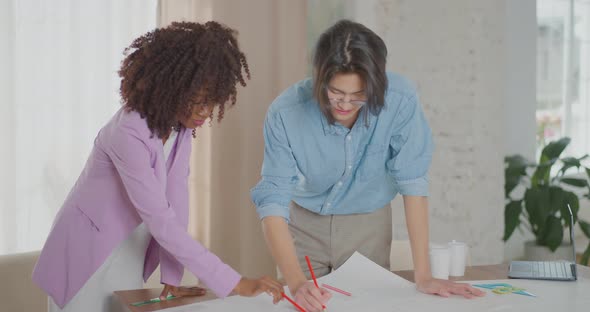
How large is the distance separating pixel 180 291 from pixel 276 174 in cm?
37

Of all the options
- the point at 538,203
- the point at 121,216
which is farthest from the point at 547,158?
the point at 121,216

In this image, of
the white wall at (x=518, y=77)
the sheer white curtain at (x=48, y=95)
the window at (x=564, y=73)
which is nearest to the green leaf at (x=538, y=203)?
the white wall at (x=518, y=77)

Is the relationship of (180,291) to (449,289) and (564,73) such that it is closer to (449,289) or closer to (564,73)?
(449,289)

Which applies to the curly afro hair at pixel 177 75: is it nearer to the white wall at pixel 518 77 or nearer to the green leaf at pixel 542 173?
the green leaf at pixel 542 173

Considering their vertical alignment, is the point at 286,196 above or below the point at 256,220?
above

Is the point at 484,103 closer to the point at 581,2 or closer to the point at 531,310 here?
the point at 531,310

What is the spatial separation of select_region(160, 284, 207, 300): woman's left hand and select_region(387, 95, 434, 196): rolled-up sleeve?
1.95 feet

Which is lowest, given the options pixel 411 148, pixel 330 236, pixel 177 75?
pixel 330 236

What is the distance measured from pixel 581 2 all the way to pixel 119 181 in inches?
213

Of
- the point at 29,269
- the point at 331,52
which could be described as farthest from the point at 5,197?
the point at 331,52

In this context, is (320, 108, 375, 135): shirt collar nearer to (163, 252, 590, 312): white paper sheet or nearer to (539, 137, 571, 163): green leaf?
(163, 252, 590, 312): white paper sheet

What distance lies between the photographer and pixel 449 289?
5.88 feet

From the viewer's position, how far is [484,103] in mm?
3676

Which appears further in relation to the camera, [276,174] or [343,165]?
[343,165]
